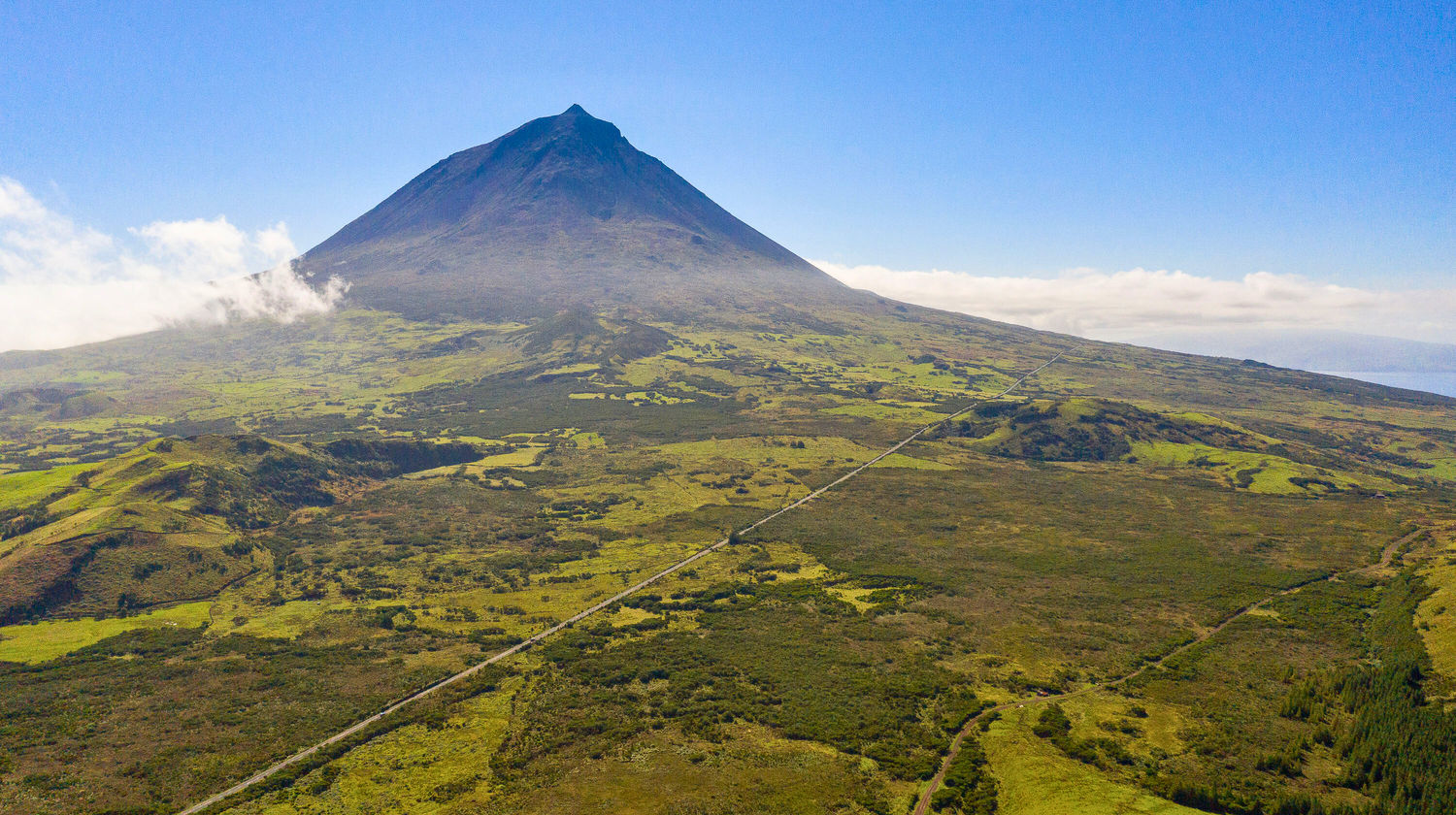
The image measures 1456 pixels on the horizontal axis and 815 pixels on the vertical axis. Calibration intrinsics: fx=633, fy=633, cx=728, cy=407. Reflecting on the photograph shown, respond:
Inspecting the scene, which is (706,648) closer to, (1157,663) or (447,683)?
(447,683)

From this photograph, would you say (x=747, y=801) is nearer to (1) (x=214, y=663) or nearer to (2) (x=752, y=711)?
(2) (x=752, y=711)

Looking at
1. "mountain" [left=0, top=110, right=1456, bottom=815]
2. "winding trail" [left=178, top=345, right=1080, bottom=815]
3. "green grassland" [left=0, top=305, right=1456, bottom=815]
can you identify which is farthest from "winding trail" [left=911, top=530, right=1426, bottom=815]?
"green grassland" [left=0, top=305, right=1456, bottom=815]

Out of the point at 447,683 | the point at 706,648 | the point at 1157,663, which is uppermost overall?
the point at 1157,663

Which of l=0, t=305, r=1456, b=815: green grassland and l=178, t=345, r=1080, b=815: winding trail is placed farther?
l=0, t=305, r=1456, b=815: green grassland

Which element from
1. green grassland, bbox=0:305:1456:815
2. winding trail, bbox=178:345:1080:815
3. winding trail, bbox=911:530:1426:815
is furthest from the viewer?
green grassland, bbox=0:305:1456:815

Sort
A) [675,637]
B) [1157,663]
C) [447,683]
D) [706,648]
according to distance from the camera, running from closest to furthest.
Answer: [447,683], [1157,663], [706,648], [675,637]

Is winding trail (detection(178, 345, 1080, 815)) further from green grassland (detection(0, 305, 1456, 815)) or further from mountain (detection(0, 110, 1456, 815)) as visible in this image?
green grassland (detection(0, 305, 1456, 815))

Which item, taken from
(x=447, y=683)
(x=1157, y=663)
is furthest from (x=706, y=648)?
(x=1157, y=663)

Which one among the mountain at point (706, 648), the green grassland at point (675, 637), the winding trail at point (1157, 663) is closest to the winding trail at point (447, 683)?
the mountain at point (706, 648)
